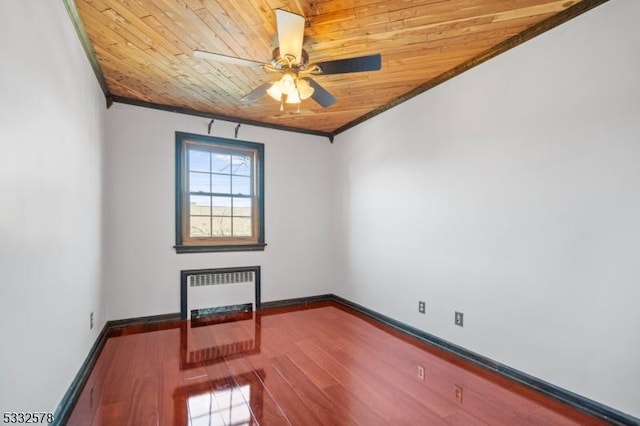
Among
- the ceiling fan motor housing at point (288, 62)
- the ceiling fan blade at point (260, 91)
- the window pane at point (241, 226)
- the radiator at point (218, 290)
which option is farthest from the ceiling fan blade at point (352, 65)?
the radiator at point (218, 290)

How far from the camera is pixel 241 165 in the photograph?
4.37 m

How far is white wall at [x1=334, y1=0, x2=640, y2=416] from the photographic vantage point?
1869 mm

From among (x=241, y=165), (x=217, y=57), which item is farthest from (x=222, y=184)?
(x=217, y=57)

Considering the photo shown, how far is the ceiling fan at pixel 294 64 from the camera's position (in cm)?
188

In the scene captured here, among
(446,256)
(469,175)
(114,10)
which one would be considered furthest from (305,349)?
(114,10)

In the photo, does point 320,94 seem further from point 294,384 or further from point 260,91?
point 294,384

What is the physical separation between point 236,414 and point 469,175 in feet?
8.68

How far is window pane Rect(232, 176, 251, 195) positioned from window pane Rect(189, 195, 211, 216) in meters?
0.40

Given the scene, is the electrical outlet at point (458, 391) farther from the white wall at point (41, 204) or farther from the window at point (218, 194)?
the window at point (218, 194)

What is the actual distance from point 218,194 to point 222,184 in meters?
0.15

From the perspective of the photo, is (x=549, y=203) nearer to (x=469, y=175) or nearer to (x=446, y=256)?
(x=469, y=175)

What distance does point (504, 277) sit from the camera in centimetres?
248

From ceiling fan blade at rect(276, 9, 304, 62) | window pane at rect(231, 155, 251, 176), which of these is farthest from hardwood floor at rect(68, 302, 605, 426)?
ceiling fan blade at rect(276, 9, 304, 62)

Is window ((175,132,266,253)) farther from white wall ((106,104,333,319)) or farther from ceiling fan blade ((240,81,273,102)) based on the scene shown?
ceiling fan blade ((240,81,273,102))
